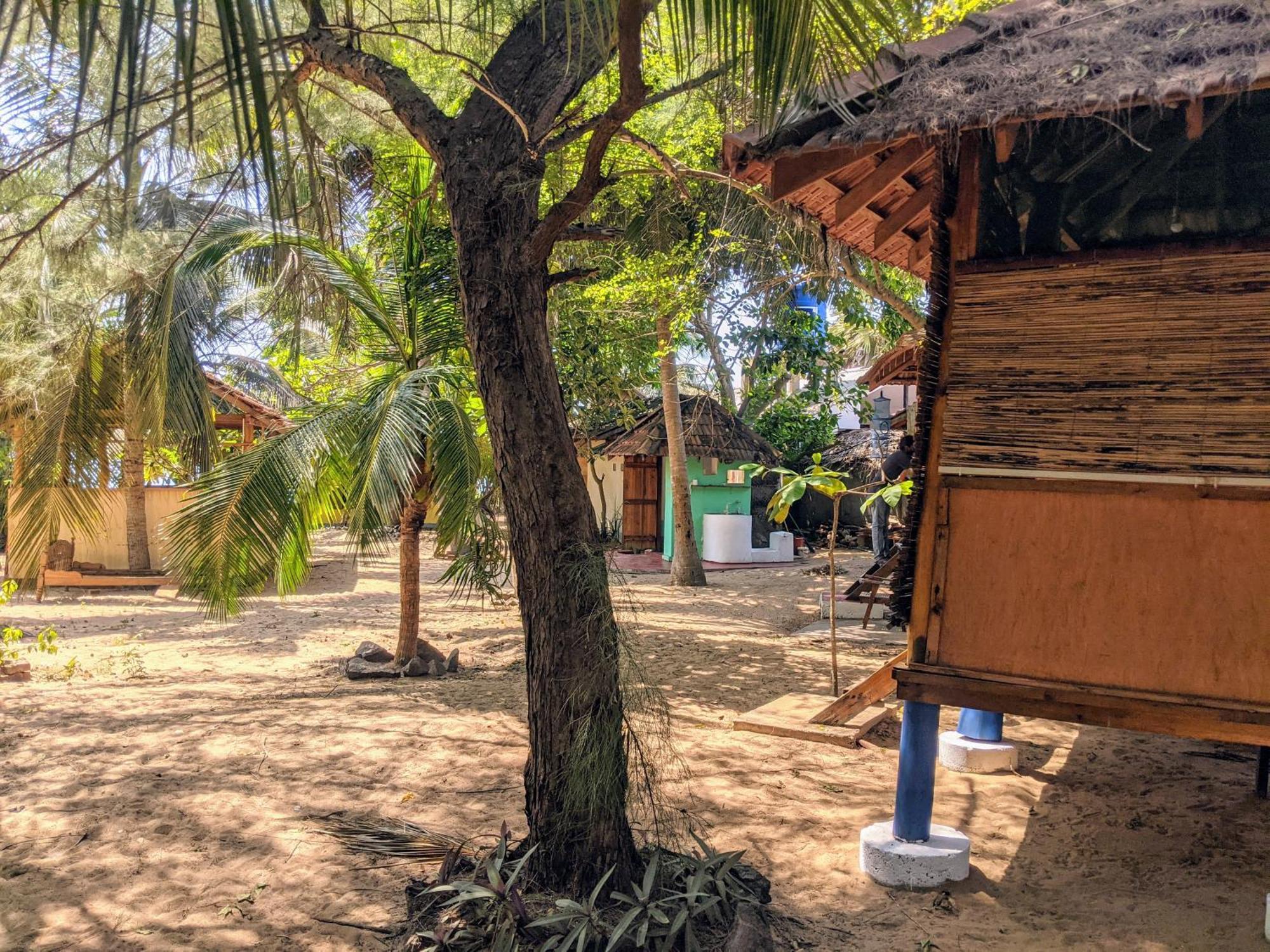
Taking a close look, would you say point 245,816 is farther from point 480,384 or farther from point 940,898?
point 940,898

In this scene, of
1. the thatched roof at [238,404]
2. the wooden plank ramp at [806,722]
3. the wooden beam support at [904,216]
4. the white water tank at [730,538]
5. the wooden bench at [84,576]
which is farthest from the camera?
the white water tank at [730,538]

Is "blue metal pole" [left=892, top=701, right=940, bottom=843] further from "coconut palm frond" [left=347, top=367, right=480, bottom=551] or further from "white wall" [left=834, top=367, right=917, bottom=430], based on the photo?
"white wall" [left=834, top=367, right=917, bottom=430]

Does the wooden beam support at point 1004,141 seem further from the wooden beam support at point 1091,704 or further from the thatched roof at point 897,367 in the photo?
the thatched roof at point 897,367

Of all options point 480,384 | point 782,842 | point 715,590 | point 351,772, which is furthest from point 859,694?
point 715,590

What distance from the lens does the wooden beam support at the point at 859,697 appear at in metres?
5.88

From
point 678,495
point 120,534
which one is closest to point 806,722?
point 678,495

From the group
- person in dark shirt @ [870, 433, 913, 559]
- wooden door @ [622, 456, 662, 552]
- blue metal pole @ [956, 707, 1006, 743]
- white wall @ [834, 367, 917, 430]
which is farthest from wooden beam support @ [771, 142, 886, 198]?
wooden door @ [622, 456, 662, 552]

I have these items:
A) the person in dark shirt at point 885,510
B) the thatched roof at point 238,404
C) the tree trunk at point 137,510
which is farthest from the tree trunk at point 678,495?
the tree trunk at point 137,510

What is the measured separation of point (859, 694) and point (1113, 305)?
301 centimetres

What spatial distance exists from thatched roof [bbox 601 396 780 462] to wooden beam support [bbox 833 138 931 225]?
13.4 m

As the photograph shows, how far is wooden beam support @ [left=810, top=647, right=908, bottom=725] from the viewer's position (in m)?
5.88

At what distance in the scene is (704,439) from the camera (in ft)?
61.8

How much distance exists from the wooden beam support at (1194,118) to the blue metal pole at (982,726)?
144 inches

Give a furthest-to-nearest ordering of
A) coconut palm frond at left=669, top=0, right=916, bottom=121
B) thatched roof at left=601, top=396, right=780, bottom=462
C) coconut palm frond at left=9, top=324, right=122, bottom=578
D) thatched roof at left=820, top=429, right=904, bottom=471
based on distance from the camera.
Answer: thatched roof at left=820, top=429, right=904, bottom=471 < thatched roof at left=601, top=396, right=780, bottom=462 < coconut palm frond at left=9, top=324, right=122, bottom=578 < coconut palm frond at left=669, top=0, right=916, bottom=121
